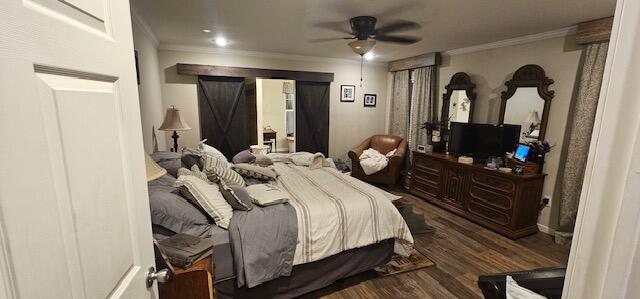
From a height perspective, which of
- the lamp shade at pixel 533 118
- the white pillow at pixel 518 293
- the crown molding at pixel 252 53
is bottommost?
the white pillow at pixel 518 293

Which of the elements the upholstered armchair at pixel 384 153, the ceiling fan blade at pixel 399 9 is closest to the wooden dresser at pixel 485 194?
the upholstered armchair at pixel 384 153

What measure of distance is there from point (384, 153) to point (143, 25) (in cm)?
404

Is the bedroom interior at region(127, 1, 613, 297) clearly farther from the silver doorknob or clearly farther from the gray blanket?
the silver doorknob

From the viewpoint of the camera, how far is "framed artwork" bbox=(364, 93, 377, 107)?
5.58 metres

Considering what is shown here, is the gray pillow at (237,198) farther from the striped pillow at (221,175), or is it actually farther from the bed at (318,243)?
the striped pillow at (221,175)

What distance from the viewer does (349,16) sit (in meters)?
2.60

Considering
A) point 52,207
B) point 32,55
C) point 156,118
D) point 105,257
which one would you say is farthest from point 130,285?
point 156,118

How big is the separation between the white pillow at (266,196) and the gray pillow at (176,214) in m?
0.40

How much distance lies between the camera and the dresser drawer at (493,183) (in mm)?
3117

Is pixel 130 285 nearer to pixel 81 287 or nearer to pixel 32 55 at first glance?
pixel 81 287

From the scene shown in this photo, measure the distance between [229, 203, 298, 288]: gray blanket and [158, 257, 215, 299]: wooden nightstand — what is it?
0.51 meters


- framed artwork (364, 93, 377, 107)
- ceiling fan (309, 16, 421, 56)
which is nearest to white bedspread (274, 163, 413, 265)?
ceiling fan (309, 16, 421, 56)

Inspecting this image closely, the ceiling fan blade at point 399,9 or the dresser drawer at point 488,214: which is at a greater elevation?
the ceiling fan blade at point 399,9

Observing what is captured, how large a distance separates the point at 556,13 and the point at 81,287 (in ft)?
11.7
